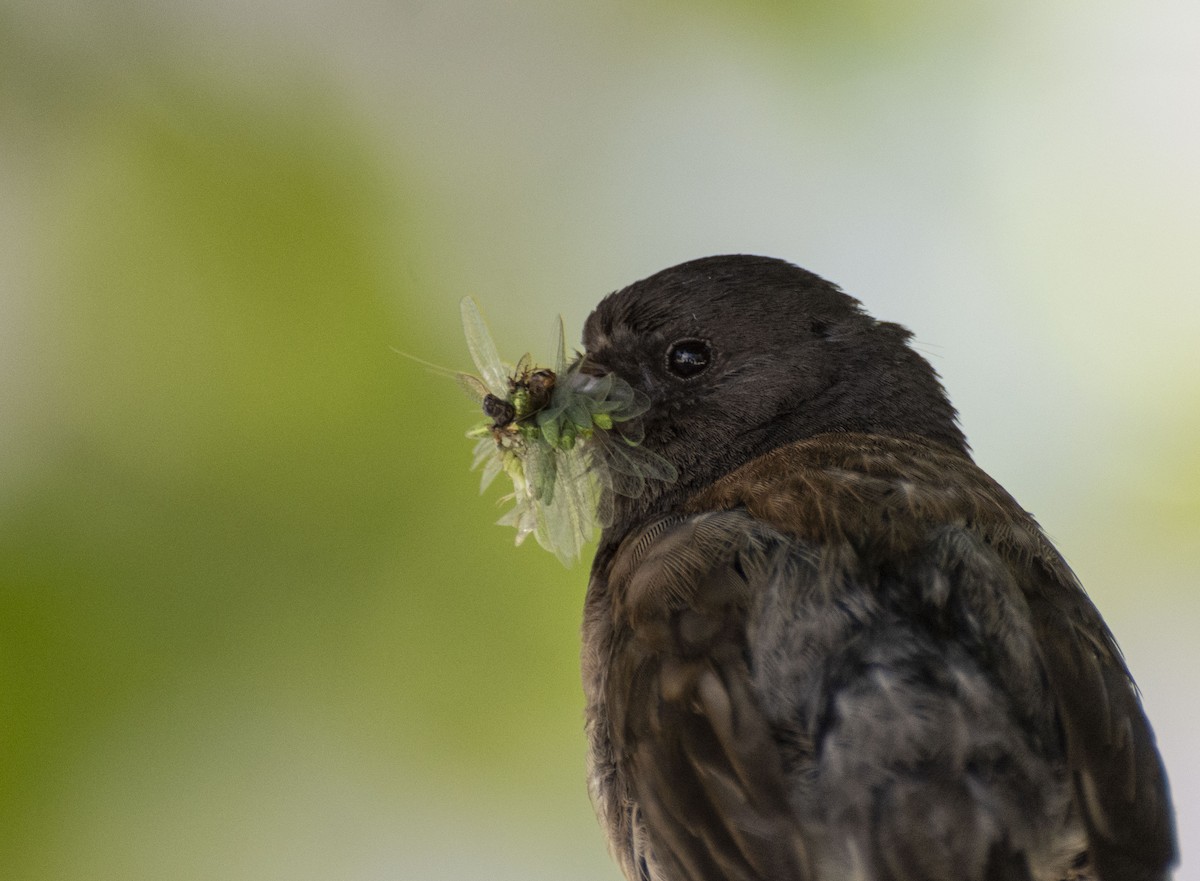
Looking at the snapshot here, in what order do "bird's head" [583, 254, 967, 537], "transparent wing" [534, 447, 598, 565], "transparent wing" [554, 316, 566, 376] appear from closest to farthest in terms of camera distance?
"transparent wing" [534, 447, 598, 565] → "transparent wing" [554, 316, 566, 376] → "bird's head" [583, 254, 967, 537]

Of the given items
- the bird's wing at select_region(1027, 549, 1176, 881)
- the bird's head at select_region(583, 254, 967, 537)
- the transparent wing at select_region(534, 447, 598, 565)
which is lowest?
the bird's wing at select_region(1027, 549, 1176, 881)

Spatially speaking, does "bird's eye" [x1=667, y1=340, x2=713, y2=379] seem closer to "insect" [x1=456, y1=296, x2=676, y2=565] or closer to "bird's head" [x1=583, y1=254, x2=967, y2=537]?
"bird's head" [x1=583, y1=254, x2=967, y2=537]

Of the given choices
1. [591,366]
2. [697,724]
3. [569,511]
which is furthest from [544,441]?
[697,724]

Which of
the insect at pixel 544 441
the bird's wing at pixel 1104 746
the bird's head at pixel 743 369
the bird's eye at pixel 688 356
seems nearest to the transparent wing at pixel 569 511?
the insect at pixel 544 441

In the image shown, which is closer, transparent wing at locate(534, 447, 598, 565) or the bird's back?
the bird's back

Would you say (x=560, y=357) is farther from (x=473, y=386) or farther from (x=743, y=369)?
(x=743, y=369)

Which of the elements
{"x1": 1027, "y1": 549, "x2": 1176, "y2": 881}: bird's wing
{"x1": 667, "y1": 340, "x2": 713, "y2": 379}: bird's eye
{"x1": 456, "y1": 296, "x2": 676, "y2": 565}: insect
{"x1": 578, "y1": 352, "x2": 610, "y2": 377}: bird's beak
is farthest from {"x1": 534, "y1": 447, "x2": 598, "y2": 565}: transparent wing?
{"x1": 1027, "y1": 549, "x2": 1176, "y2": 881}: bird's wing

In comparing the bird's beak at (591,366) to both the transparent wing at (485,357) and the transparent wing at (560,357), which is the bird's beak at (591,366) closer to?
the transparent wing at (560,357)
